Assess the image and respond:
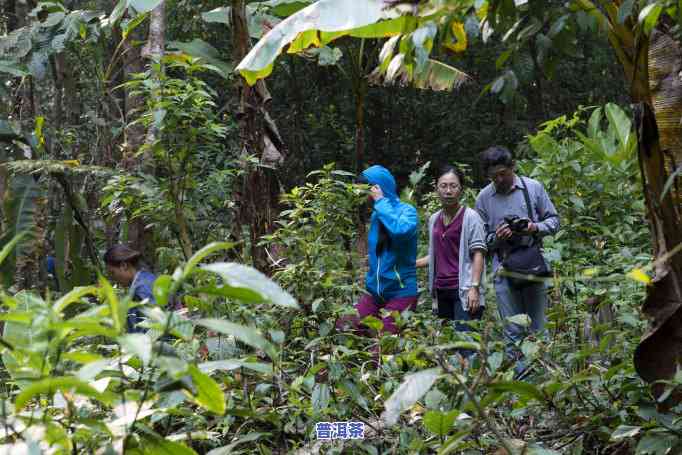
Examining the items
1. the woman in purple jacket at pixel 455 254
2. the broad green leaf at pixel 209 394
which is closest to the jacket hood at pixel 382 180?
the woman in purple jacket at pixel 455 254

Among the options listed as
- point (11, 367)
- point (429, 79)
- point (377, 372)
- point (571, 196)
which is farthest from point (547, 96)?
point (11, 367)

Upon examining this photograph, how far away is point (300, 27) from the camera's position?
4.21 metres

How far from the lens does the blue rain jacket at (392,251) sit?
5.34 metres

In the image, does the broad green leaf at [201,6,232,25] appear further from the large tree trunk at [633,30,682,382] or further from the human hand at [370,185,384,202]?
the large tree trunk at [633,30,682,382]

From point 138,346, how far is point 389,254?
3.85 m

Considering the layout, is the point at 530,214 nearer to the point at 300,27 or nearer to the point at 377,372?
the point at 300,27

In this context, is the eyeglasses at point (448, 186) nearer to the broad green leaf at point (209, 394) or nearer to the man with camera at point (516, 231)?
the man with camera at point (516, 231)

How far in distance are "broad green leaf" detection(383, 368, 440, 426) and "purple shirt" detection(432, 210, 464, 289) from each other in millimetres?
3288

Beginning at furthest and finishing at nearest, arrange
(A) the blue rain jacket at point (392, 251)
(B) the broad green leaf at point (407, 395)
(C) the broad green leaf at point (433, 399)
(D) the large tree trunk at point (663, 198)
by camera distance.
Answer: (A) the blue rain jacket at point (392, 251)
(D) the large tree trunk at point (663, 198)
(C) the broad green leaf at point (433, 399)
(B) the broad green leaf at point (407, 395)

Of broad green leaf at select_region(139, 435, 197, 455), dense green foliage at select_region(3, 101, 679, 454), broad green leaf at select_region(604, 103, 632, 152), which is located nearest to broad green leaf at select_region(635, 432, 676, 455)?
dense green foliage at select_region(3, 101, 679, 454)

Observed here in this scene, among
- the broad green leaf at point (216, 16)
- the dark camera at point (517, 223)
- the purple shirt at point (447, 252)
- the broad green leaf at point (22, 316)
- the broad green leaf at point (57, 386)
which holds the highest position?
the broad green leaf at point (216, 16)

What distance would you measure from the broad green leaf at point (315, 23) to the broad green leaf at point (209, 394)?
2.51m

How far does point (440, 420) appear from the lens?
7.69 ft

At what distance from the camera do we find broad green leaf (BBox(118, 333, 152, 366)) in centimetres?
159
